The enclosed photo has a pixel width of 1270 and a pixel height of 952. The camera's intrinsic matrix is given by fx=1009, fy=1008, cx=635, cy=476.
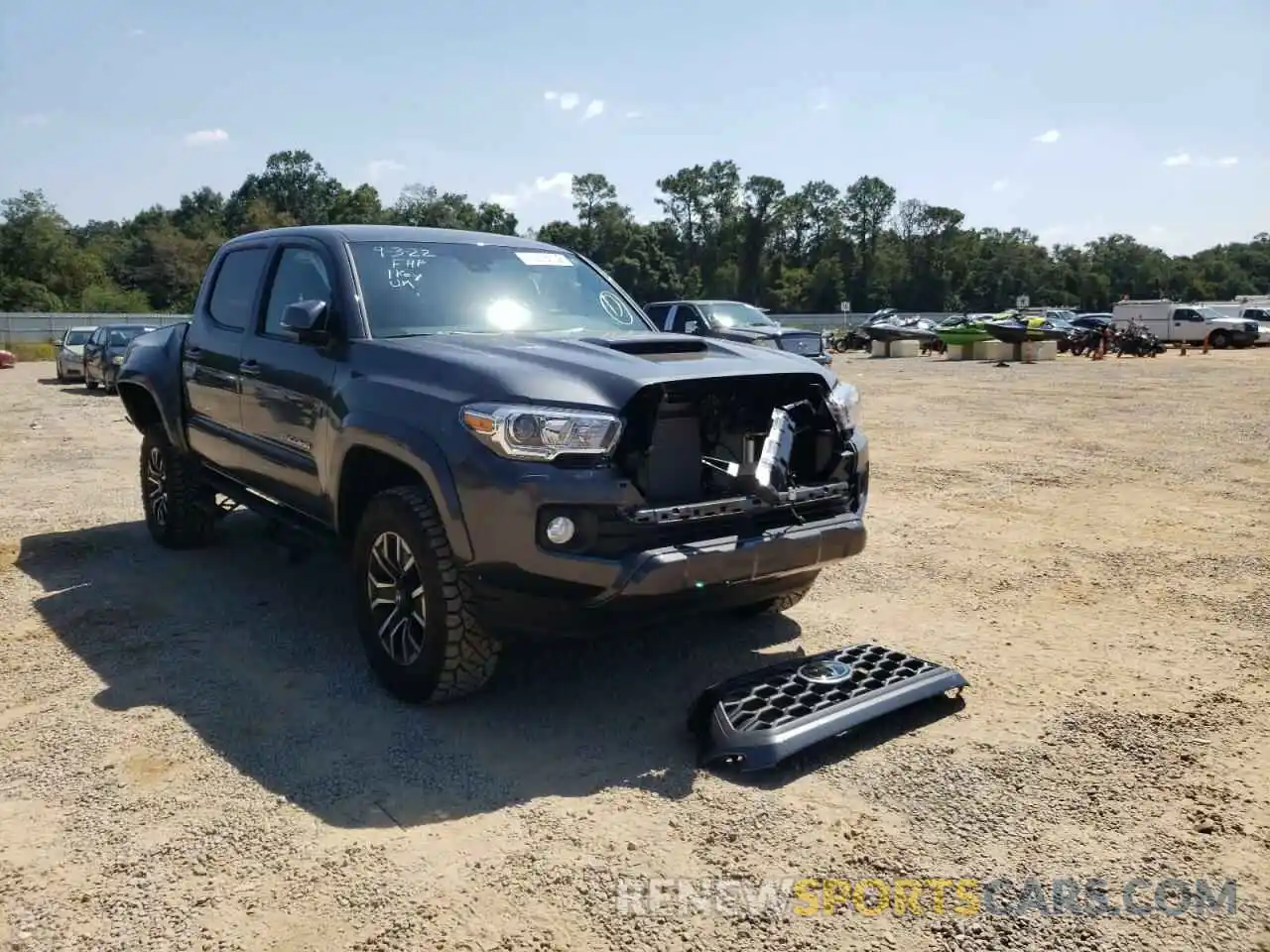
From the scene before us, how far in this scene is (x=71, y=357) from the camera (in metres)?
24.0

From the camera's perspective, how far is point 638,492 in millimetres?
3592

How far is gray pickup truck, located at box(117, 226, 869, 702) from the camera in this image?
352 centimetres

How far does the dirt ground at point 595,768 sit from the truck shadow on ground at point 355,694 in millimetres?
17

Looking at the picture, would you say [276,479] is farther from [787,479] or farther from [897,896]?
[897,896]

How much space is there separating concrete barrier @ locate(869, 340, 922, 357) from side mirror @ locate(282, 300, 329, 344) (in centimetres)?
3622

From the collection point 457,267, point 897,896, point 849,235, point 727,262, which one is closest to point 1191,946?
point 897,896

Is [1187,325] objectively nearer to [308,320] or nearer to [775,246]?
[308,320]

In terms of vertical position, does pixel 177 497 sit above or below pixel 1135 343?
below

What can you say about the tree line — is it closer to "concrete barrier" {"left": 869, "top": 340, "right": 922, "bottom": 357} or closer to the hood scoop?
"concrete barrier" {"left": 869, "top": 340, "right": 922, "bottom": 357}

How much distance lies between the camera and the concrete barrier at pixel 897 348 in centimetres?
3847

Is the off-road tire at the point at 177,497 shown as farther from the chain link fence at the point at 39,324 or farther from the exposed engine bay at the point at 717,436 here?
the chain link fence at the point at 39,324

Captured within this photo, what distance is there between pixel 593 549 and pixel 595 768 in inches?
30.5

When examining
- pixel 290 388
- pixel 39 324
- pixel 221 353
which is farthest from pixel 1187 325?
pixel 39 324

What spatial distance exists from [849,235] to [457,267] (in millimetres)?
125422
